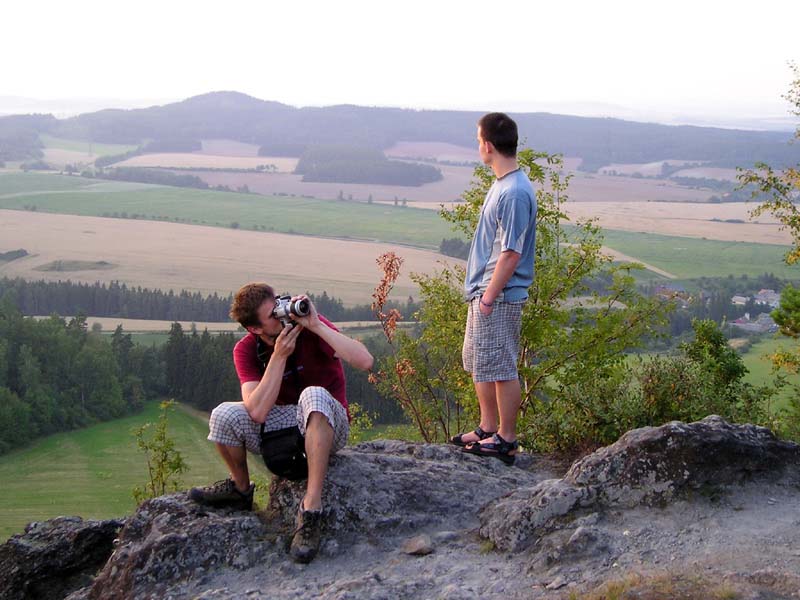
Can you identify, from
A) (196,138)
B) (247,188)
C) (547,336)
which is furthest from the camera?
(196,138)

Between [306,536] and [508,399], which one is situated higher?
[508,399]

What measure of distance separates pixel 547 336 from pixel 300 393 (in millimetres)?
5421

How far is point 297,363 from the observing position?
6.16 metres

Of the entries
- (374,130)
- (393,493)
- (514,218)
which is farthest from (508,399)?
(374,130)

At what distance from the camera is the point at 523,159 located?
11359 mm

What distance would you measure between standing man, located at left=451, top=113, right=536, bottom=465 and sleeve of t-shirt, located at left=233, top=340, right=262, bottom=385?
5.81ft

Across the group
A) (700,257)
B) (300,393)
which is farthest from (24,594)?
(700,257)

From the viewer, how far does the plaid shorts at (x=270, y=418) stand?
19.1 feet

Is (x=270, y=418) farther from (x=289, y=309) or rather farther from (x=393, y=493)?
(x=393, y=493)

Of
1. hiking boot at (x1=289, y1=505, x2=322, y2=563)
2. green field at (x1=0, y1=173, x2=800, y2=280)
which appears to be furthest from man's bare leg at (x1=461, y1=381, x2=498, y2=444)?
green field at (x1=0, y1=173, x2=800, y2=280)

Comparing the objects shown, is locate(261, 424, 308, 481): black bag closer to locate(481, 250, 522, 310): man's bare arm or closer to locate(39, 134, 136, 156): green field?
locate(481, 250, 522, 310): man's bare arm

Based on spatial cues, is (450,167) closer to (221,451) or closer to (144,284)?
(144,284)

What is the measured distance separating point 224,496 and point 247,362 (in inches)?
40.5

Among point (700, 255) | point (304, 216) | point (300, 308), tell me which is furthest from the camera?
point (304, 216)
